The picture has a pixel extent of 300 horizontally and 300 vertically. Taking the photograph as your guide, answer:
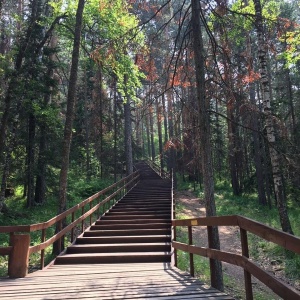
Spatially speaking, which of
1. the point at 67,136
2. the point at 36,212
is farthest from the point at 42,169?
the point at 67,136

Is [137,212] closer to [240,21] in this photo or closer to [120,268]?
[120,268]

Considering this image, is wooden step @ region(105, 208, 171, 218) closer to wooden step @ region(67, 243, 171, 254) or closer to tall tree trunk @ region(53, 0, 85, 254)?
tall tree trunk @ region(53, 0, 85, 254)

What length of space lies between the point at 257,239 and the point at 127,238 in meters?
7.28

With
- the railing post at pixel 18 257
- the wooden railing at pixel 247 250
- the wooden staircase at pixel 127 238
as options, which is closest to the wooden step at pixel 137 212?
the wooden staircase at pixel 127 238

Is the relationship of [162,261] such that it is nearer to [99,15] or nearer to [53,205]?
[99,15]

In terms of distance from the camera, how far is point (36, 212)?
16.1 meters

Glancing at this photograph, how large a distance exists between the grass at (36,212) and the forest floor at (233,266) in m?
5.58

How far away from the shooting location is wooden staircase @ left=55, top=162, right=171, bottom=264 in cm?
805

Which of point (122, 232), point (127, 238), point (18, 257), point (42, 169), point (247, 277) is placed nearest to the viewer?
point (247, 277)

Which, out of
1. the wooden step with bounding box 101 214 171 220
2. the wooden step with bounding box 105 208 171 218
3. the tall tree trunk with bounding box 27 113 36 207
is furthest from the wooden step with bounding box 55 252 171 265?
the tall tree trunk with bounding box 27 113 36 207

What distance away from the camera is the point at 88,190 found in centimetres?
2116

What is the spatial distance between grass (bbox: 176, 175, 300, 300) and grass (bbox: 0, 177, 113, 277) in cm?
509

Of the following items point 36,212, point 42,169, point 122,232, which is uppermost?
point 42,169

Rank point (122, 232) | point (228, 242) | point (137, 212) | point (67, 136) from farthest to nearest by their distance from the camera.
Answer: point (228, 242) < point (137, 212) < point (67, 136) < point (122, 232)
